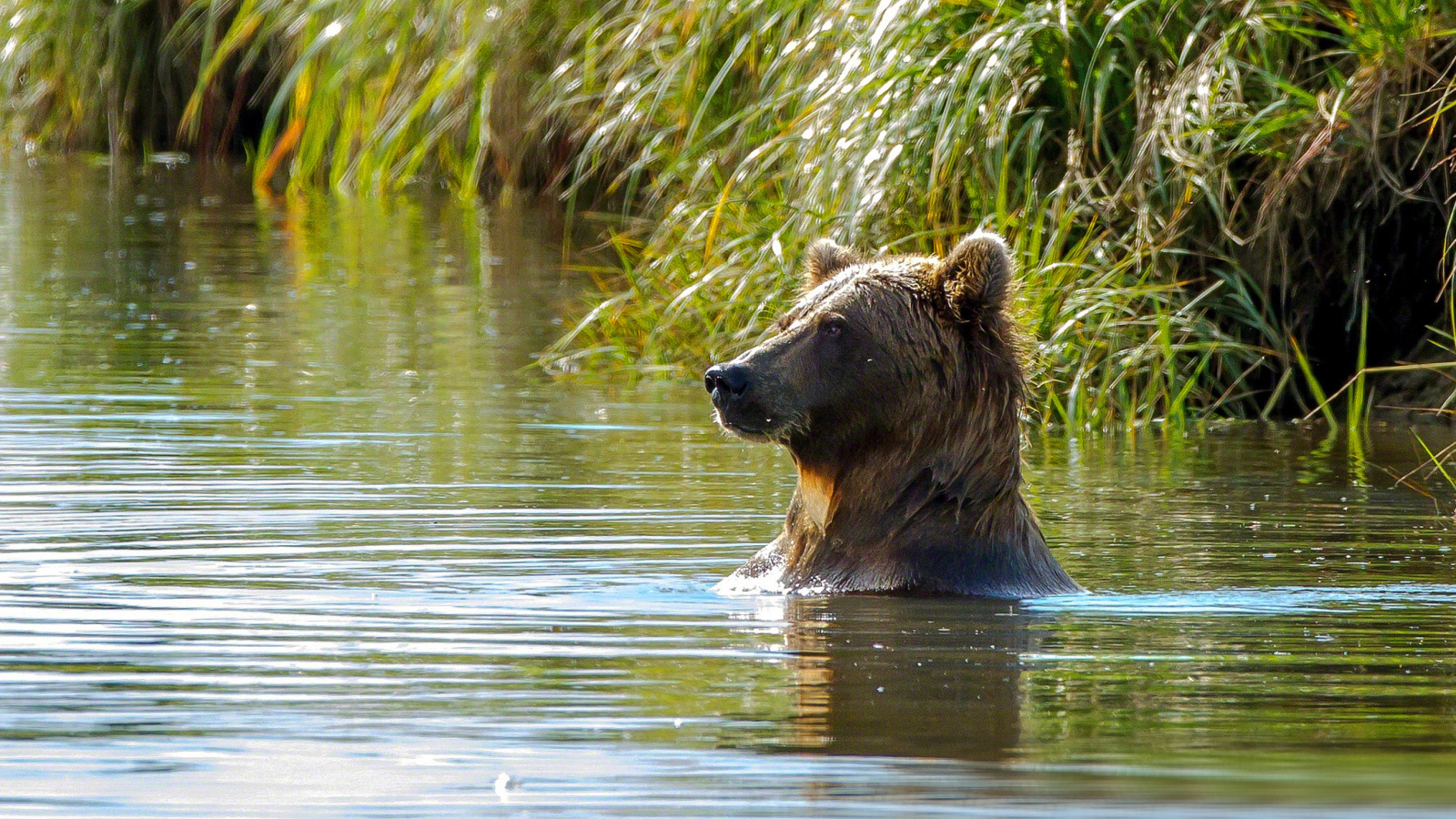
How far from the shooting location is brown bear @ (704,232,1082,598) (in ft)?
19.1

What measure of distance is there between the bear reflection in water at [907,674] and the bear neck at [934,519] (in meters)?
0.13

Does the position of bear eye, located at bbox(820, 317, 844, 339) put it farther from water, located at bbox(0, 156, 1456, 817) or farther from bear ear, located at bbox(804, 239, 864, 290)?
water, located at bbox(0, 156, 1456, 817)

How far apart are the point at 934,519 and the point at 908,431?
0.24 meters

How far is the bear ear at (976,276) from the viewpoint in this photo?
584cm

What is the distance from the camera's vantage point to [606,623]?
5.34 metres

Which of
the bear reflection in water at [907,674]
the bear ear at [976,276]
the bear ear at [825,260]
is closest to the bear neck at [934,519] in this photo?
the bear reflection in water at [907,674]

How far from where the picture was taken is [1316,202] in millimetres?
9484

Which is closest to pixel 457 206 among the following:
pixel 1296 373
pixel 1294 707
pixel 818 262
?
pixel 1296 373

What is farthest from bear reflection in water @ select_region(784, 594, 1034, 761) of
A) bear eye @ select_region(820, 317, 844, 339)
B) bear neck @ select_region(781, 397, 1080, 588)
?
bear eye @ select_region(820, 317, 844, 339)

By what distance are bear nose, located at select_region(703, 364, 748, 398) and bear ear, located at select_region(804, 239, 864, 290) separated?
26.5 inches

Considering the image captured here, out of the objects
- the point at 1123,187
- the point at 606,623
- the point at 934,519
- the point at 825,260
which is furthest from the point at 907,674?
the point at 1123,187

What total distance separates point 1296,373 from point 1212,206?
3.38ft

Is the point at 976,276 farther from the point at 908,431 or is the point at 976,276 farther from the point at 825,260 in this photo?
the point at 825,260

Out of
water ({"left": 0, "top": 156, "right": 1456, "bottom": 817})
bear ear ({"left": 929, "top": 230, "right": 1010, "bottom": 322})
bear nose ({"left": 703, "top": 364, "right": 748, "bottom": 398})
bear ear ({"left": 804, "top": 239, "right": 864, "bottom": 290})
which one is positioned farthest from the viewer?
bear ear ({"left": 804, "top": 239, "right": 864, "bottom": 290})
